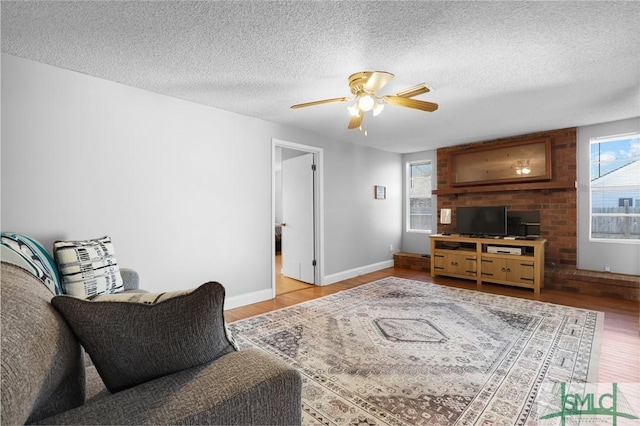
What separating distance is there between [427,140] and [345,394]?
436 centimetres

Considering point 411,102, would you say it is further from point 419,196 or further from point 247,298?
point 419,196

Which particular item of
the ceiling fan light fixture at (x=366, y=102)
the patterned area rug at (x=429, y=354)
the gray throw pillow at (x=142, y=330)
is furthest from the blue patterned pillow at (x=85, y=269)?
the ceiling fan light fixture at (x=366, y=102)

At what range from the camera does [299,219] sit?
16.3ft

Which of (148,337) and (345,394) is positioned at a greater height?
(148,337)

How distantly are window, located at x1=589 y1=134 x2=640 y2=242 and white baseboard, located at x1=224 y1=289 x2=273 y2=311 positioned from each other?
4620mm

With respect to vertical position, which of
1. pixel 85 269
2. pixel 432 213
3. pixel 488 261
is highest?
pixel 432 213

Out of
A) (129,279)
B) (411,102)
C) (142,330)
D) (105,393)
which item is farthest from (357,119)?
(105,393)

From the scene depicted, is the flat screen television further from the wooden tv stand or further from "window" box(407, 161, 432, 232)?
"window" box(407, 161, 432, 232)

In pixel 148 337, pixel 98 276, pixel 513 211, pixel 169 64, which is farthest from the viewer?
pixel 513 211

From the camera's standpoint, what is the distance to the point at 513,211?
5.02m

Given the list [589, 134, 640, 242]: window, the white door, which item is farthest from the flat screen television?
the white door

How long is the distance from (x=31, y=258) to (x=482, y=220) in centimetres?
547

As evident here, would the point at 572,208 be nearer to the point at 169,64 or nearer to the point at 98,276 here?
the point at 169,64

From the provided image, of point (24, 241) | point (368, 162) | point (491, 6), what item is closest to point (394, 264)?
point (368, 162)
